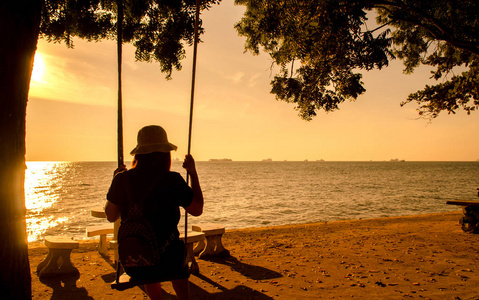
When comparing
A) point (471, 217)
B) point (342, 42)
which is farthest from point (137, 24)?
point (471, 217)

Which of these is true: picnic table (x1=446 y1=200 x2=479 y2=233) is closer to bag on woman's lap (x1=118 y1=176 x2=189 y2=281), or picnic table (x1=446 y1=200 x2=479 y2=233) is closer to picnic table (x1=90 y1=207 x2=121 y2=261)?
picnic table (x1=90 y1=207 x2=121 y2=261)

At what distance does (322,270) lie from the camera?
6414mm

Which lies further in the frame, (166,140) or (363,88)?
(363,88)

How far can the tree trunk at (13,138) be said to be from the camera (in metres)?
2.48

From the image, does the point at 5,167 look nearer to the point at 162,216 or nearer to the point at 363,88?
the point at 162,216

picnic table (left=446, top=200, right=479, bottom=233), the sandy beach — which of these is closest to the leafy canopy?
the sandy beach

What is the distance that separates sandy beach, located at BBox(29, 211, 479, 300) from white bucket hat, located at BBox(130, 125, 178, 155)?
10.2ft

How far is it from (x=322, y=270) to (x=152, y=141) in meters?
4.79

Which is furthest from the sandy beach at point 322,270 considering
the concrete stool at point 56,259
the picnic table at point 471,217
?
the picnic table at point 471,217

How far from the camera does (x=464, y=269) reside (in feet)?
20.3

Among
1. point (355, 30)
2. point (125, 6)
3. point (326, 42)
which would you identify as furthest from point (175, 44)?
point (355, 30)

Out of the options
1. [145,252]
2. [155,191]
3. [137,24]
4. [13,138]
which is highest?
[137,24]

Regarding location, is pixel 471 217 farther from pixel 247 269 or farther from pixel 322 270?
pixel 247 269

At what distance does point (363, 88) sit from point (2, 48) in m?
7.32
